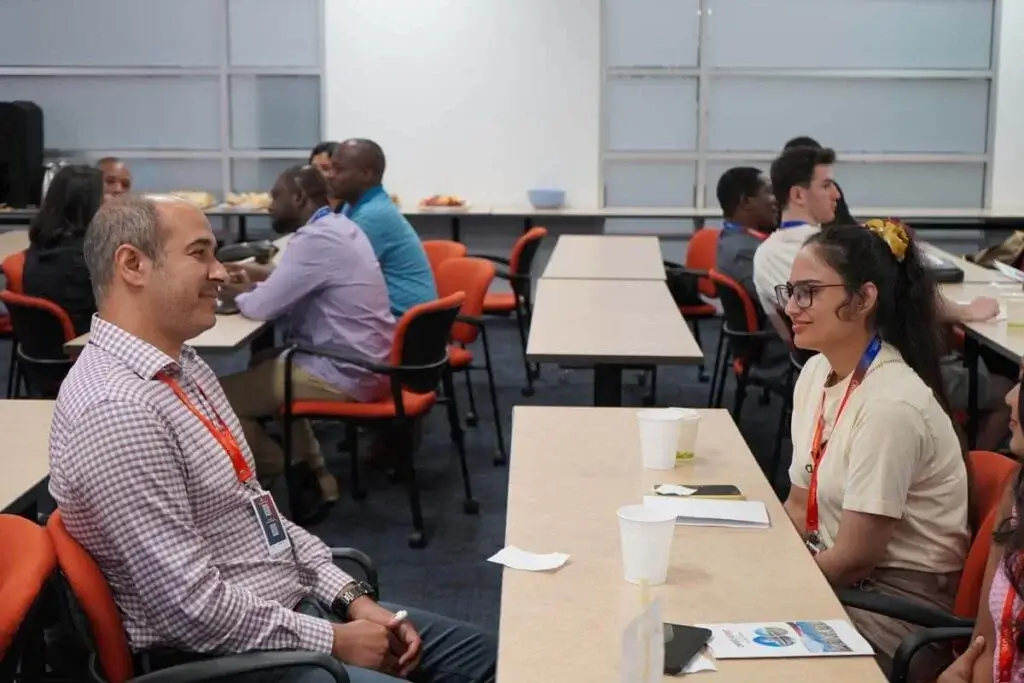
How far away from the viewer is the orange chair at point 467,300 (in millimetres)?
4930

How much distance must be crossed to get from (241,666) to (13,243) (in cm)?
533

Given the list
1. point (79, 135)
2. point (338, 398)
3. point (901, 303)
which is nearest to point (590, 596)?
point (901, 303)

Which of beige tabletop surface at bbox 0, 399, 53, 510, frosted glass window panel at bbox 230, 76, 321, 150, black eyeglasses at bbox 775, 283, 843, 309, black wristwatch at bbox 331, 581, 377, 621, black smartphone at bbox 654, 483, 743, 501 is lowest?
black wristwatch at bbox 331, 581, 377, 621

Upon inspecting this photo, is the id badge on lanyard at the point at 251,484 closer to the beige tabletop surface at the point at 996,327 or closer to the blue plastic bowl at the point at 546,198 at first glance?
the beige tabletop surface at the point at 996,327

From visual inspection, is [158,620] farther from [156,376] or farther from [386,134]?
[386,134]

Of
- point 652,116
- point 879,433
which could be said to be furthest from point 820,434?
point 652,116

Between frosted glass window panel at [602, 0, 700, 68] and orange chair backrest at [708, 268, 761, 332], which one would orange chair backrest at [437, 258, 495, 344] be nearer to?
orange chair backrest at [708, 268, 761, 332]

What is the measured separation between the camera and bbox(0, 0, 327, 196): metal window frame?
875 cm

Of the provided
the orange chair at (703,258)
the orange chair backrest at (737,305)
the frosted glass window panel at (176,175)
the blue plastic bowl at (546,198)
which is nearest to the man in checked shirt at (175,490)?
the orange chair backrest at (737,305)

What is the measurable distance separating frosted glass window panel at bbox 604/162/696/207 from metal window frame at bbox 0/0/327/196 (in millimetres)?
2182

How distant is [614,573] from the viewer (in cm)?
191

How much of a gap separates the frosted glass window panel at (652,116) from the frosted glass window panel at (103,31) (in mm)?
2924

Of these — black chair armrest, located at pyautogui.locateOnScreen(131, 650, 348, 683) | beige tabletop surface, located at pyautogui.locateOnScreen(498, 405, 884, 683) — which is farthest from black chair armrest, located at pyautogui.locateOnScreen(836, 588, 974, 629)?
black chair armrest, located at pyautogui.locateOnScreen(131, 650, 348, 683)

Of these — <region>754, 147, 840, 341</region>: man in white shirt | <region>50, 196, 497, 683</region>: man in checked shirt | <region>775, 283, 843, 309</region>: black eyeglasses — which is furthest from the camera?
<region>754, 147, 840, 341</region>: man in white shirt
